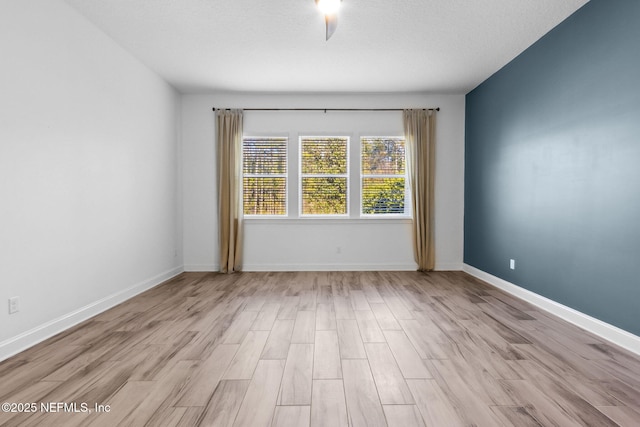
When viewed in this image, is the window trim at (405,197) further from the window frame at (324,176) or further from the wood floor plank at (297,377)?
the wood floor plank at (297,377)

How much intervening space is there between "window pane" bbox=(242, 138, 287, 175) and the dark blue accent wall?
314cm

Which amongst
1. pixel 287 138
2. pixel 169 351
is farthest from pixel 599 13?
pixel 169 351

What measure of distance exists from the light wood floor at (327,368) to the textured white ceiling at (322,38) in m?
2.84

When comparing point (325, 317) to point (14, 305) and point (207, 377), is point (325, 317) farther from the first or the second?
point (14, 305)

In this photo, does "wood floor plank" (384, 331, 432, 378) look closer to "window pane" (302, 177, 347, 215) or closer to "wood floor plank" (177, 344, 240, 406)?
"wood floor plank" (177, 344, 240, 406)

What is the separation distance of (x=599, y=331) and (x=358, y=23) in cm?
345

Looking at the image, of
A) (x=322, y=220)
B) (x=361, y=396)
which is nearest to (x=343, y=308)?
(x=361, y=396)

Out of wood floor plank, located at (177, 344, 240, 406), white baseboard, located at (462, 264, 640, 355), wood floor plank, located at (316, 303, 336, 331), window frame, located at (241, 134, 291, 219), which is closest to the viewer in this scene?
wood floor plank, located at (177, 344, 240, 406)

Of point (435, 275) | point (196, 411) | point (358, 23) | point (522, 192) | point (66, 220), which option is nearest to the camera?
point (196, 411)

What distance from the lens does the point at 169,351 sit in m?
2.51

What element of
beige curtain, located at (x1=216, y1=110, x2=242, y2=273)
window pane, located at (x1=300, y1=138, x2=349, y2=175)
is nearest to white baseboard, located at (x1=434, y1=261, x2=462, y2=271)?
window pane, located at (x1=300, y1=138, x2=349, y2=175)

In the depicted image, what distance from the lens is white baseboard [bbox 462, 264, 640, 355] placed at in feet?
8.46

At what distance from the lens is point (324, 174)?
18.8 feet

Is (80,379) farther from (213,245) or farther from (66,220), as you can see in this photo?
(213,245)
